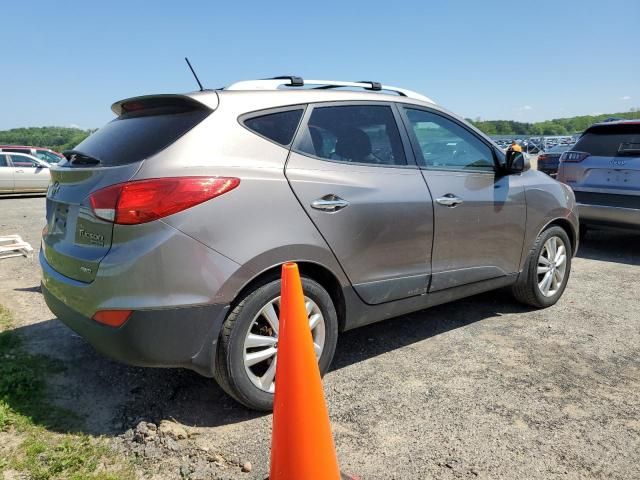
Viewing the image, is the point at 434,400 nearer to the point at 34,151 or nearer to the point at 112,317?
the point at 112,317

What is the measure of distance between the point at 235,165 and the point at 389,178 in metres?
1.08

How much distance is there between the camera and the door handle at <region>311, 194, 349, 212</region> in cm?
284

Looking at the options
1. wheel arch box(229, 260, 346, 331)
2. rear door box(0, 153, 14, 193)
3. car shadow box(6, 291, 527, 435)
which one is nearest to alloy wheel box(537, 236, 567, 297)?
car shadow box(6, 291, 527, 435)

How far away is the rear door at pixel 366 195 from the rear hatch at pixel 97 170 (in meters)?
0.67

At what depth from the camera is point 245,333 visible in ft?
8.69

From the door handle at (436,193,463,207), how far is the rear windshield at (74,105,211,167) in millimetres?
A: 1683

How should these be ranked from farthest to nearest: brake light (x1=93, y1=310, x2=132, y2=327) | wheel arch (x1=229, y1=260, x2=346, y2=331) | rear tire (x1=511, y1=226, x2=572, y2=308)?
rear tire (x1=511, y1=226, x2=572, y2=308) → wheel arch (x1=229, y1=260, x2=346, y2=331) → brake light (x1=93, y1=310, x2=132, y2=327)

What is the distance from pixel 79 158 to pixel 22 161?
15835 mm

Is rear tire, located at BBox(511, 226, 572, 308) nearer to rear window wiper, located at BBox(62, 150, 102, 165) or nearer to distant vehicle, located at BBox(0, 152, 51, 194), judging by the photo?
rear window wiper, located at BBox(62, 150, 102, 165)

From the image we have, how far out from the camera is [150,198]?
2.41 meters

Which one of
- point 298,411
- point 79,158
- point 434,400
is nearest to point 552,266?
point 434,400

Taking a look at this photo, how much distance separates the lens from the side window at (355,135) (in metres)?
3.02

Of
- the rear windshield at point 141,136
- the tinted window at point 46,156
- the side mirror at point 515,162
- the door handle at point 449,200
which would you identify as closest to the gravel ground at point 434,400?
→ the door handle at point 449,200

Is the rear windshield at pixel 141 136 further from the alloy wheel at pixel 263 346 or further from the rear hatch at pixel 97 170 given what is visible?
the alloy wheel at pixel 263 346
